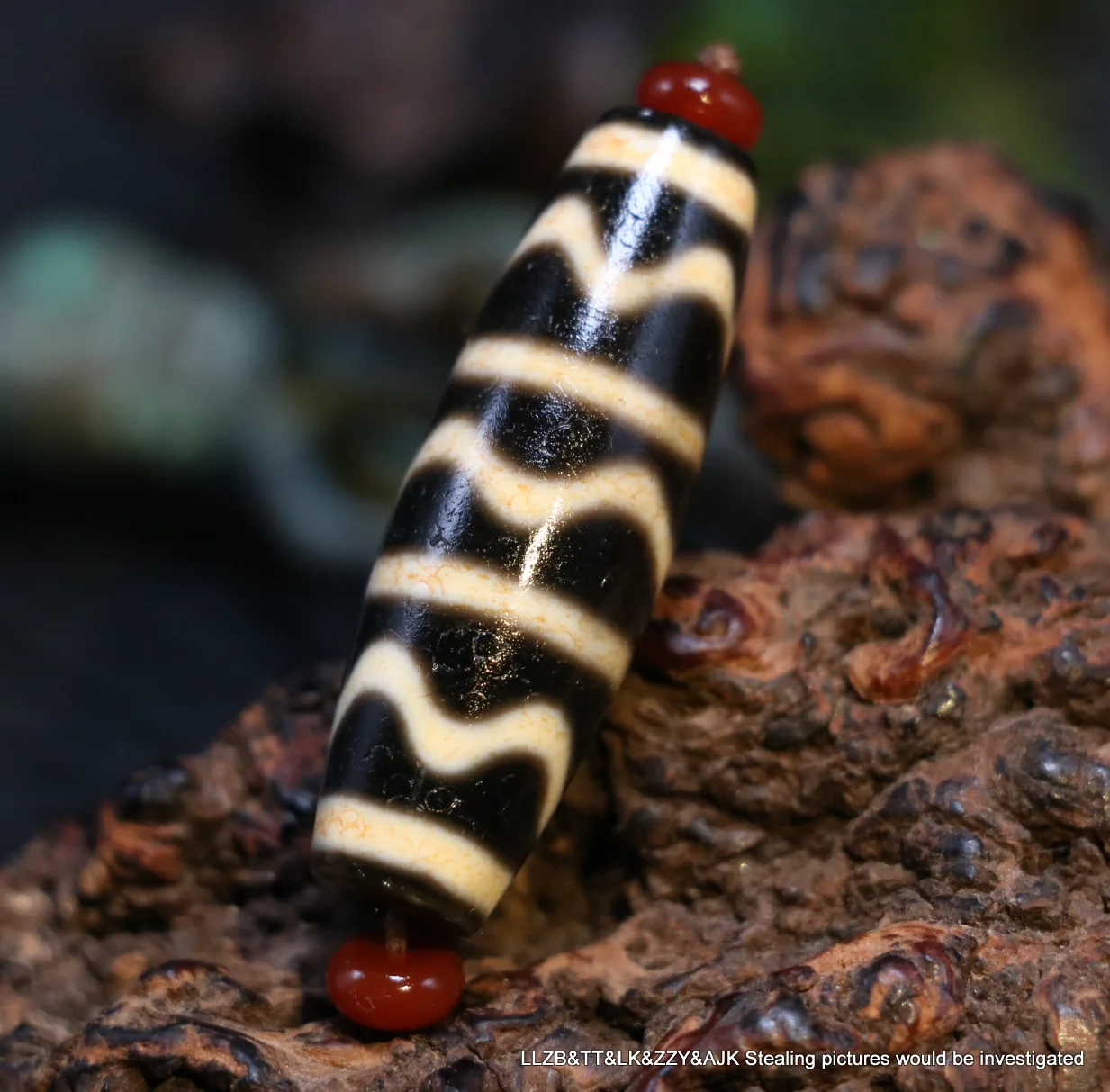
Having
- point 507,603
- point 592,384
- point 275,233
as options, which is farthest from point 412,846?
point 275,233

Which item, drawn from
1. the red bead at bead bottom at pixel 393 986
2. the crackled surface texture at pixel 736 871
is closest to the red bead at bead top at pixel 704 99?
the crackled surface texture at pixel 736 871

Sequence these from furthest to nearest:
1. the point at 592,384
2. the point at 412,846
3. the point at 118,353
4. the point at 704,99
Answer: the point at 118,353
the point at 704,99
the point at 592,384
the point at 412,846

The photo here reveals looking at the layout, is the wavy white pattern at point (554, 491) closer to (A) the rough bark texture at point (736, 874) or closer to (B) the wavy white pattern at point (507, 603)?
(B) the wavy white pattern at point (507, 603)

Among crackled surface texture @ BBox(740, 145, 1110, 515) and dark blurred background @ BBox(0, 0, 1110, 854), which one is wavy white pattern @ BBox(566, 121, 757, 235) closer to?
crackled surface texture @ BBox(740, 145, 1110, 515)

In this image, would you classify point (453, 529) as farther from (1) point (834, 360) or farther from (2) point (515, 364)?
(1) point (834, 360)

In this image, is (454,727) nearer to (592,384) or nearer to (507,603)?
(507,603)

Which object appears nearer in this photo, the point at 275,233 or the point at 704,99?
the point at 704,99

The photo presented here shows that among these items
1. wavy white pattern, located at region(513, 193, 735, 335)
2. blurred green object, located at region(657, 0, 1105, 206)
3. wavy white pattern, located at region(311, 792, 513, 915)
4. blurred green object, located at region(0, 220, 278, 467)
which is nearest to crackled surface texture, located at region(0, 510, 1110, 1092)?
wavy white pattern, located at region(311, 792, 513, 915)
